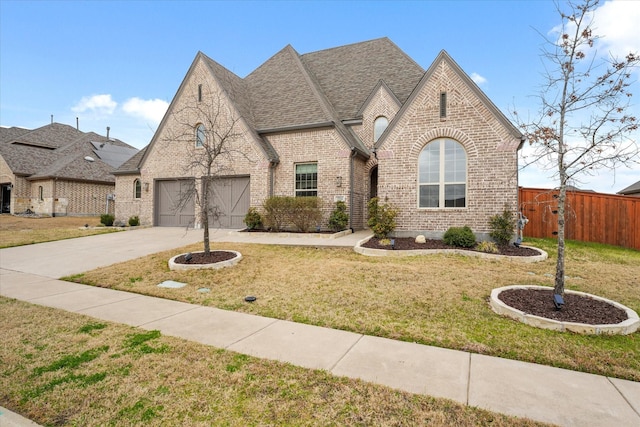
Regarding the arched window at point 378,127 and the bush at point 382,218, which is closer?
the bush at point 382,218

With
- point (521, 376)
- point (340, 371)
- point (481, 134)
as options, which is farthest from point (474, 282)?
point (481, 134)

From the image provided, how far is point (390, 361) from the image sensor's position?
3.23 m

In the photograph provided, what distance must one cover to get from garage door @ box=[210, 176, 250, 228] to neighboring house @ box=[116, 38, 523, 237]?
0.21 ft

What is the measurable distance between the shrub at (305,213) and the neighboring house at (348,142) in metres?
1.12

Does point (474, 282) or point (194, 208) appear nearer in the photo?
point (474, 282)

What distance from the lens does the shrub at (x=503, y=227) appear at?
9953 mm

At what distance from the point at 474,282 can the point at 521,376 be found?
3.46 m

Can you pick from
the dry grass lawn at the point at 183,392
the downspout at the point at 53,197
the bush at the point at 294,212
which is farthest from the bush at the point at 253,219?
the downspout at the point at 53,197

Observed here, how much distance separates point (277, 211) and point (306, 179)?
253 cm

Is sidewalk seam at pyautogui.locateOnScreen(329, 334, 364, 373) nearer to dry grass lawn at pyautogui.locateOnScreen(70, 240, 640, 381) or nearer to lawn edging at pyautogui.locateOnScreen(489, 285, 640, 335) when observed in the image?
dry grass lawn at pyautogui.locateOnScreen(70, 240, 640, 381)

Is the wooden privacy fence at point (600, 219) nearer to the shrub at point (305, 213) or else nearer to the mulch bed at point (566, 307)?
the mulch bed at point (566, 307)

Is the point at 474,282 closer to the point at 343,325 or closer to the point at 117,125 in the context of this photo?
the point at 343,325

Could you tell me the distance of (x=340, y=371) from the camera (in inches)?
117

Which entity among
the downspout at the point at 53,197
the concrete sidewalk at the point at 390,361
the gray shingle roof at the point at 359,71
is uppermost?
Result: the gray shingle roof at the point at 359,71
